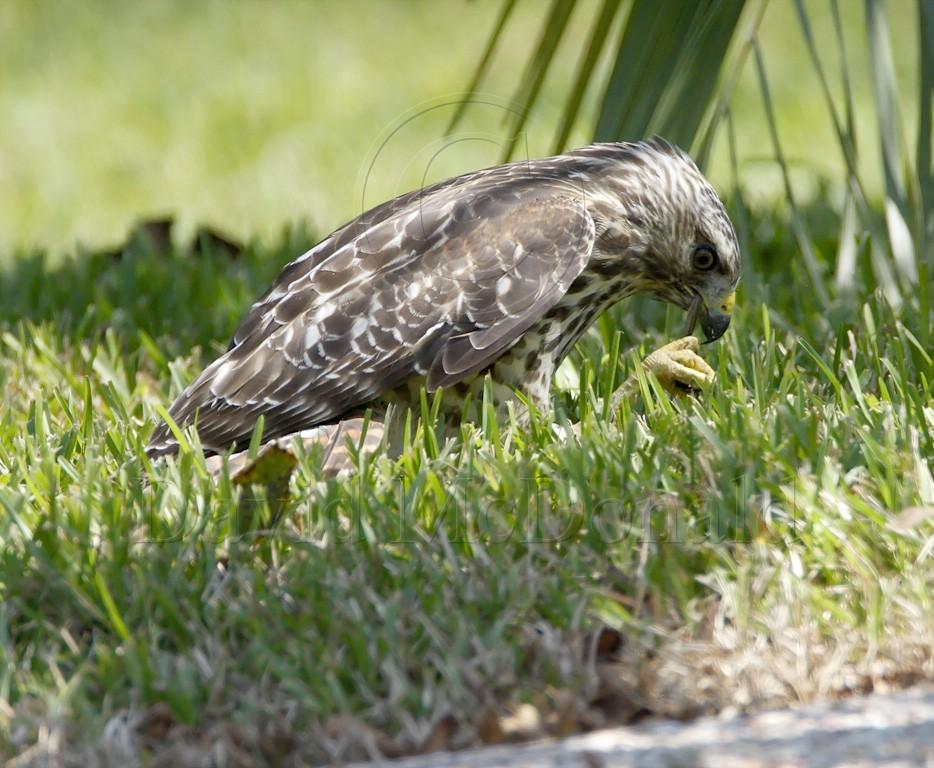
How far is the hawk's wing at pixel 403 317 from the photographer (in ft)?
12.8

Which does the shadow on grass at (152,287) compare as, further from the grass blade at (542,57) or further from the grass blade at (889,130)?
the grass blade at (889,130)

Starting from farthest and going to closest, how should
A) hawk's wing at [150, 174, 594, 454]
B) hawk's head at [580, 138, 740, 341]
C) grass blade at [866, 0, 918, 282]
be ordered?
grass blade at [866, 0, 918, 282] < hawk's head at [580, 138, 740, 341] < hawk's wing at [150, 174, 594, 454]

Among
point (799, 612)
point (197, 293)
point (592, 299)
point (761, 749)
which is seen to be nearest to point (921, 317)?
point (592, 299)

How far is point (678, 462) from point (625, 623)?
0.72 m

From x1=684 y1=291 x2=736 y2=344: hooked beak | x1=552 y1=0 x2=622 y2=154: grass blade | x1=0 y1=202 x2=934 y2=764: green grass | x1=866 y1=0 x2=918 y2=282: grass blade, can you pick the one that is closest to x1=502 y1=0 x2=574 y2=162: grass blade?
x1=552 y1=0 x2=622 y2=154: grass blade

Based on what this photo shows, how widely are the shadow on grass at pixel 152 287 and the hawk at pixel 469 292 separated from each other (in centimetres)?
120

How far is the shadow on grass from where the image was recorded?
5398 millimetres

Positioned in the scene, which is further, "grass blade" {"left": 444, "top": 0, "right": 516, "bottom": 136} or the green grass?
"grass blade" {"left": 444, "top": 0, "right": 516, "bottom": 136}

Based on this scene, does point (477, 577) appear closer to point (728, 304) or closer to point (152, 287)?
point (728, 304)

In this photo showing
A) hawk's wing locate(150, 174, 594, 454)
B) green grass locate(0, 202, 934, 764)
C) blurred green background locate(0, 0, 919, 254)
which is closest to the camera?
green grass locate(0, 202, 934, 764)

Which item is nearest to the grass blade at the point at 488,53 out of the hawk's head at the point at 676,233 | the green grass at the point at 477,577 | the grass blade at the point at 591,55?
the grass blade at the point at 591,55

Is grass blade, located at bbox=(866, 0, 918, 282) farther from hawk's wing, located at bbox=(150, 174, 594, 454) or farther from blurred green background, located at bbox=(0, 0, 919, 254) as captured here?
blurred green background, located at bbox=(0, 0, 919, 254)

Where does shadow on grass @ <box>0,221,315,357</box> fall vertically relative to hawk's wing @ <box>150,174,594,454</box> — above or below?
above

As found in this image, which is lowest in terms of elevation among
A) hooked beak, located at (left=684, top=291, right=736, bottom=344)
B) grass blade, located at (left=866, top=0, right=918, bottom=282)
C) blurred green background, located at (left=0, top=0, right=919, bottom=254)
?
hooked beak, located at (left=684, top=291, right=736, bottom=344)
